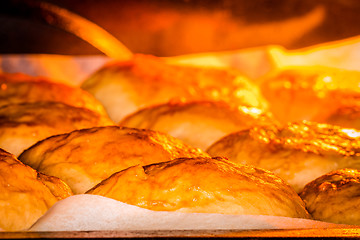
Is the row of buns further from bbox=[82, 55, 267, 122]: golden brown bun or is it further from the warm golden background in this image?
the warm golden background

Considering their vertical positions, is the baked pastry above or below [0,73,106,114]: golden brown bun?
above

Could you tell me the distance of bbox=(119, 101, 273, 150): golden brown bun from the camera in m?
2.15

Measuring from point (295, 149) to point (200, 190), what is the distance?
0.66m

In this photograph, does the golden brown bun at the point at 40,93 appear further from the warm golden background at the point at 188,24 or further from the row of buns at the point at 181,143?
the warm golden background at the point at 188,24

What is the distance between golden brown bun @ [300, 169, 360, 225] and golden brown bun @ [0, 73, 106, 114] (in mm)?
1229

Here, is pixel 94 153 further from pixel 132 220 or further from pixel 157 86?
pixel 157 86

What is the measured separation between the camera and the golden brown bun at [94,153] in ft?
5.09

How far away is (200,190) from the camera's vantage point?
1263 millimetres

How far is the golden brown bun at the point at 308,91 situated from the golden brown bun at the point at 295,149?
714 millimetres

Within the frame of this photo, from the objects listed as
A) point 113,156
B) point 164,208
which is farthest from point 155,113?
point 164,208

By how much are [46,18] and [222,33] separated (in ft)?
3.66

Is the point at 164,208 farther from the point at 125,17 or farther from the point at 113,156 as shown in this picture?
the point at 125,17

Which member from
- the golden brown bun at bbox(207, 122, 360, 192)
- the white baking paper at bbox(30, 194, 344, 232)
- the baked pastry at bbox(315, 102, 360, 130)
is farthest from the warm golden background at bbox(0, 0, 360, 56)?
the white baking paper at bbox(30, 194, 344, 232)

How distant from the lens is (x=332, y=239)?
0.99 m
